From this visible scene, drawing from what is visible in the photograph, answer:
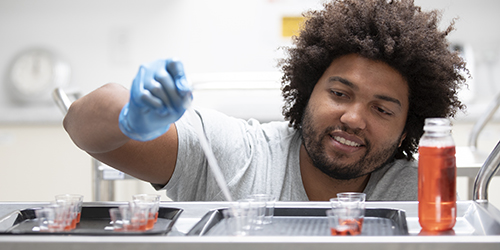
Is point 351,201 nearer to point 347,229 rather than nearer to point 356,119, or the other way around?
point 347,229

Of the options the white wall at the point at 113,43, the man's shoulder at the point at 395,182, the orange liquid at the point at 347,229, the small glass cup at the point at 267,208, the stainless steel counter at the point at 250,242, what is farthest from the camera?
the white wall at the point at 113,43

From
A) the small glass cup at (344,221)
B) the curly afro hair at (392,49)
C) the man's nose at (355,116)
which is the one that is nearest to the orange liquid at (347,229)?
the small glass cup at (344,221)

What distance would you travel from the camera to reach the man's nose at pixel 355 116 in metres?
1.33

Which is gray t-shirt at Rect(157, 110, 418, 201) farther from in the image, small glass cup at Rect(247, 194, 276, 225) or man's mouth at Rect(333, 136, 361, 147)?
small glass cup at Rect(247, 194, 276, 225)

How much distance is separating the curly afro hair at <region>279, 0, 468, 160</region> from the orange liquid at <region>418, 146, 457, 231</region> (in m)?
0.62

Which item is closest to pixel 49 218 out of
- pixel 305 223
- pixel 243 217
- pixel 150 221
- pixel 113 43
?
pixel 150 221

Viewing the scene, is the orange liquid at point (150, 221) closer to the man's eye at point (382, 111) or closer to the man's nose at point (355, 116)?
the man's nose at point (355, 116)

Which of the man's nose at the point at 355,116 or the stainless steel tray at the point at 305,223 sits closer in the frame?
the stainless steel tray at the point at 305,223

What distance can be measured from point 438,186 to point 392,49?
64 cm

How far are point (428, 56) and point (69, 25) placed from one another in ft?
7.85

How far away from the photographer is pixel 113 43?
10.3 ft

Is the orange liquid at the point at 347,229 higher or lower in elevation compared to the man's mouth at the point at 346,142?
lower

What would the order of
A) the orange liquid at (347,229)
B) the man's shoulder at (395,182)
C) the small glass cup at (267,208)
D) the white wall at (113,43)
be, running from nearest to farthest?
the orange liquid at (347,229) < the small glass cup at (267,208) < the man's shoulder at (395,182) < the white wall at (113,43)

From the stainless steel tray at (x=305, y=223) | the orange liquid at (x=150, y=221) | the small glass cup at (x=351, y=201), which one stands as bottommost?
the stainless steel tray at (x=305, y=223)
